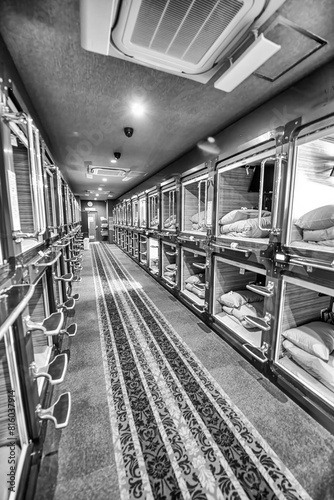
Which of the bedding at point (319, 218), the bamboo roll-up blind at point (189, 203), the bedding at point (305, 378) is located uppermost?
the bamboo roll-up blind at point (189, 203)

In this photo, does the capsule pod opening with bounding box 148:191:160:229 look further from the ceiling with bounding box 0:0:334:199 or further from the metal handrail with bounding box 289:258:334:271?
the metal handrail with bounding box 289:258:334:271

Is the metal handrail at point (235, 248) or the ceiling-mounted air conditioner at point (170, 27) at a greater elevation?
the ceiling-mounted air conditioner at point (170, 27)

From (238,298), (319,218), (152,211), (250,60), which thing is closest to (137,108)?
(250,60)

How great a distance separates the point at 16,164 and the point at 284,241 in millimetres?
2435

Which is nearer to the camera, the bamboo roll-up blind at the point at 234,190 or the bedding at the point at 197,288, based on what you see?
the bamboo roll-up blind at the point at 234,190

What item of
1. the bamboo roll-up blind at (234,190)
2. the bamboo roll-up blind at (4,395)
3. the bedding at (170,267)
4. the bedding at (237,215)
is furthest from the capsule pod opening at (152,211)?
the bamboo roll-up blind at (4,395)

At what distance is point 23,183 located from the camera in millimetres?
1850

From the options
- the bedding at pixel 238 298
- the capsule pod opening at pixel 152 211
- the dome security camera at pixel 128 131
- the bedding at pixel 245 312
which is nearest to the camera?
the bedding at pixel 245 312

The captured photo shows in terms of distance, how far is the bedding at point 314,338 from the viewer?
1.65m

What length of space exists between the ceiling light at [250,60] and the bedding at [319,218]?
3.64 feet

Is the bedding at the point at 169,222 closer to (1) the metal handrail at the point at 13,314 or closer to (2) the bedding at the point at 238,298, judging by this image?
(2) the bedding at the point at 238,298

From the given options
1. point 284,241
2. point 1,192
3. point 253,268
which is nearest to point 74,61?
point 1,192

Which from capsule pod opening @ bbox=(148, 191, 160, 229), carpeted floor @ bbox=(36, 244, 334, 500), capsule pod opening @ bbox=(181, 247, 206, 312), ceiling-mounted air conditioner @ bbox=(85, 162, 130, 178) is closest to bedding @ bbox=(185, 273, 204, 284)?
capsule pod opening @ bbox=(181, 247, 206, 312)

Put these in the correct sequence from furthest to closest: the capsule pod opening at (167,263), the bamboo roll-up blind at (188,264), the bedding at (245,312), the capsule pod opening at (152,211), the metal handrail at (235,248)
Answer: the capsule pod opening at (152,211) → the capsule pod opening at (167,263) → the bamboo roll-up blind at (188,264) → the bedding at (245,312) → the metal handrail at (235,248)
